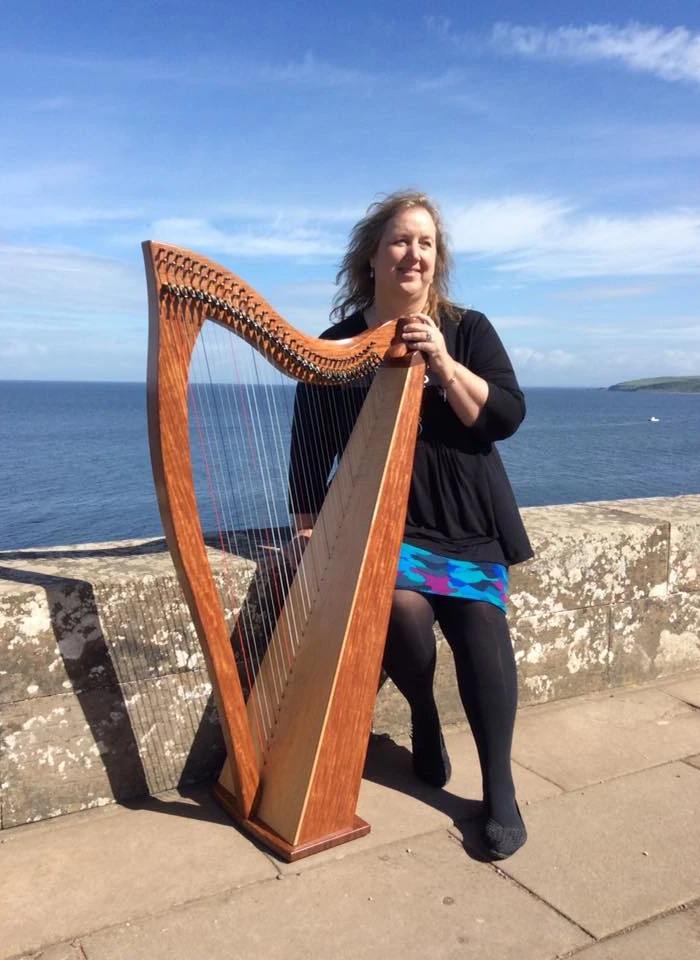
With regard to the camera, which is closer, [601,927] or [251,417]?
[601,927]

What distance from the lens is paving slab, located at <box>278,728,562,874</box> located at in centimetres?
214

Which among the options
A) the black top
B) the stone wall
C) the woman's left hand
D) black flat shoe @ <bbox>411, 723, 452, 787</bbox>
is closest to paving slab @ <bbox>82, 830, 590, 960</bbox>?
black flat shoe @ <bbox>411, 723, 452, 787</bbox>

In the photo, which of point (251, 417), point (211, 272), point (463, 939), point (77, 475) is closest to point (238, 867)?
point (463, 939)

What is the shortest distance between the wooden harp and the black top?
103 mm

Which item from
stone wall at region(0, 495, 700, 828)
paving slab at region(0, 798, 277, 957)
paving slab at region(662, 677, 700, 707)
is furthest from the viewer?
paving slab at region(662, 677, 700, 707)

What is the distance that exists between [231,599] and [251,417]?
1.82 feet

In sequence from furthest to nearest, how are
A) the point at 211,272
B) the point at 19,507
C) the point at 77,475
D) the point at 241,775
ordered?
1. the point at 77,475
2. the point at 19,507
3. the point at 241,775
4. the point at 211,272

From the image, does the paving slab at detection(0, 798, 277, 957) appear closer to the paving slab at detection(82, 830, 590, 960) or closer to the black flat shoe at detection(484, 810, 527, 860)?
the paving slab at detection(82, 830, 590, 960)

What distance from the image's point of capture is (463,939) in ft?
5.74

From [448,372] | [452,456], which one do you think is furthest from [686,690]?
[448,372]

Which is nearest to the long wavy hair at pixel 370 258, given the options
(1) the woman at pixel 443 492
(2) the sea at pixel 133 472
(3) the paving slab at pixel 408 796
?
(1) the woman at pixel 443 492

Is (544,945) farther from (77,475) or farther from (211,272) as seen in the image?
(77,475)

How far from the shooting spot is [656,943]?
1.74m

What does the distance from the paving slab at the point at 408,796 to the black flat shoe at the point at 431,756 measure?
0.08 feet
